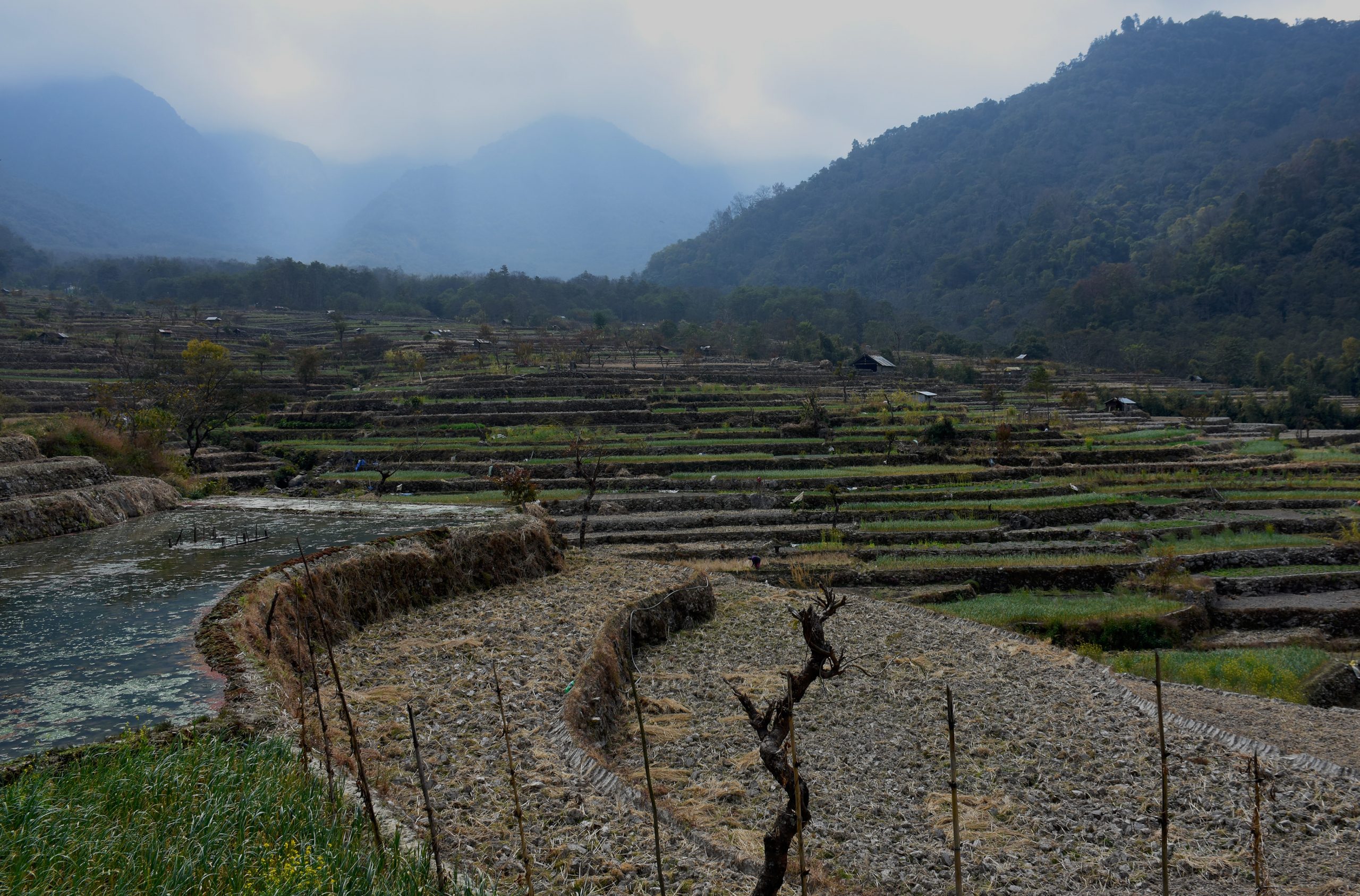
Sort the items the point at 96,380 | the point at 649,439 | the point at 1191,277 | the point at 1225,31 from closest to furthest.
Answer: the point at 649,439 < the point at 96,380 < the point at 1191,277 < the point at 1225,31

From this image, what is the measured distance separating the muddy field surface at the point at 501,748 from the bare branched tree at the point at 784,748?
29.2 inches

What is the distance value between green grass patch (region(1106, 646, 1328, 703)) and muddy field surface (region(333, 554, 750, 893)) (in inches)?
396

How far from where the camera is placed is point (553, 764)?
6547 millimetres

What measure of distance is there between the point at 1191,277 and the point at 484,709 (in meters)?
104

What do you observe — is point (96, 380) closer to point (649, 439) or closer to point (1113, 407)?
point (649, 439)

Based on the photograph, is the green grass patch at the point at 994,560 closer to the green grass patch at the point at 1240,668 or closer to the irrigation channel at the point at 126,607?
the green grass patch at the point at 1240,668

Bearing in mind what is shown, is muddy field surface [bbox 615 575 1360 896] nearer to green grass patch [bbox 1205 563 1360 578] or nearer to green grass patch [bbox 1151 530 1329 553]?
green grass patch [bbox 1205 563 1360 578]

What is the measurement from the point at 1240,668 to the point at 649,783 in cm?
1323

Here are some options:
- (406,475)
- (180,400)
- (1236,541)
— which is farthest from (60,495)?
(1236,541)

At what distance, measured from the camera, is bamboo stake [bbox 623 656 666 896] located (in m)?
4.29

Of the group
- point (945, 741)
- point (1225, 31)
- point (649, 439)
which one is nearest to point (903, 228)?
point (1225, 31)

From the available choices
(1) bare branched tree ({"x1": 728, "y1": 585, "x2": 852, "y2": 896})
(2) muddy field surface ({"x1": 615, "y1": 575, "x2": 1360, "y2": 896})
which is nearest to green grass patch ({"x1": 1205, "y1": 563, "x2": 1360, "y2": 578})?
(2) muddy field surface ({"x1": 615, "y1": 575, "x2": 1360, "y2": 896})

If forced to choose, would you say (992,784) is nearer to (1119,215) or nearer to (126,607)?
(126,607)

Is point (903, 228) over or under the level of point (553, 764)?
over
